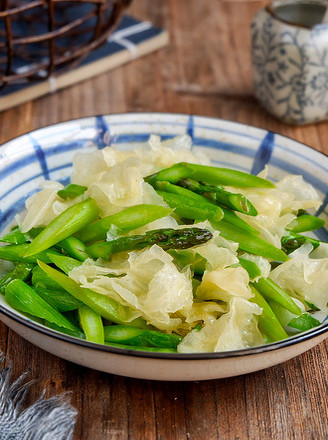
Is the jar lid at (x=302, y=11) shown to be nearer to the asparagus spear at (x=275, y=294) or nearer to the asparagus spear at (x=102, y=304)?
the asparagus spear at (x=275, y=294)

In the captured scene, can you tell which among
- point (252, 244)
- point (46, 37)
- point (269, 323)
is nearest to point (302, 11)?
point (46, 37)

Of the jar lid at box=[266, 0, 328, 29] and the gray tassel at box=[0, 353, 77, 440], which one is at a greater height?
the jar lid at box=[266, 0, 328, 29]

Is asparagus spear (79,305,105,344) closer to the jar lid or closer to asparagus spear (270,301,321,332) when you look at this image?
asparagus spear (270,301,321,332)

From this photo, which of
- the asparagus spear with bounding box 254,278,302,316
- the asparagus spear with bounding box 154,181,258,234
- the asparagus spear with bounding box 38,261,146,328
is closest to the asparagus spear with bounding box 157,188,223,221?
the asparagus spear with bounding box 154,181,258,234

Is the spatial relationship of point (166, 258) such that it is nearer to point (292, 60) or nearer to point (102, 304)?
point (102, 304)

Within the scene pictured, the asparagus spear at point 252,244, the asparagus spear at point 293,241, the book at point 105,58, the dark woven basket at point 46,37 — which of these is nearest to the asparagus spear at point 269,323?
the asparagus spear at point 252,244

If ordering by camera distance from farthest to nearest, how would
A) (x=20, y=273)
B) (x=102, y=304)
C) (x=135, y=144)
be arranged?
(x=135, y=144) < (x=20, y=273) < (x=102, y=304)

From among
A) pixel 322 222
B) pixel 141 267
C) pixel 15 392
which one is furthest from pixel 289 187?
pixel 15 392
